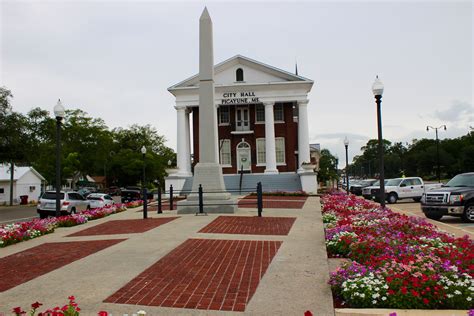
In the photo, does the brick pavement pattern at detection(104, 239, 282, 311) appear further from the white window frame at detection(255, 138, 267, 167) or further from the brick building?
the white window frame at detection(255, 138, 267, 167)

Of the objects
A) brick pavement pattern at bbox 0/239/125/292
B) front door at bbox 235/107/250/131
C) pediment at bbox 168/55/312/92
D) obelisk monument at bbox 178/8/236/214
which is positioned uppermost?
Result: pediment at bbox 168/55/312/92

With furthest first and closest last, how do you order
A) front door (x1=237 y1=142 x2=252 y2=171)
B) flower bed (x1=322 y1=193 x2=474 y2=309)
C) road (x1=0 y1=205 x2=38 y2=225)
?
front door (x1=237 y1=142 x2=252 y2=171), road (x1=0 y1=205 x2=38 y2=225), flower bed (x1=322 y1=193 x2=474 y2=309)

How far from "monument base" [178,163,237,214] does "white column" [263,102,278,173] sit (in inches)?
875

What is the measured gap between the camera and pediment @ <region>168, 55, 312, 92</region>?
39625 millimetres

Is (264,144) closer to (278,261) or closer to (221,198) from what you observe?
(221,198)

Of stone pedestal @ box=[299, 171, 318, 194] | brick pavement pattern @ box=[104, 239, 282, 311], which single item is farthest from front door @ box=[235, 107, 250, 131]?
brick pavement pattern @ box=[104, 239, 282, 311]

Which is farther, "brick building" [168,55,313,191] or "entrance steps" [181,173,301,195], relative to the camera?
"brick building" [168,55,313,191]

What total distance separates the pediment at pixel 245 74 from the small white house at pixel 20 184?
21753mm

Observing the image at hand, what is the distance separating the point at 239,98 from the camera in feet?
130

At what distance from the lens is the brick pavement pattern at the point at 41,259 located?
22.3ft

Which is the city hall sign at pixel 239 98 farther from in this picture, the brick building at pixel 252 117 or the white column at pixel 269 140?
the white column at pixel 269 140

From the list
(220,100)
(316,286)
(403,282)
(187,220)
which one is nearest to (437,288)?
(403,282)

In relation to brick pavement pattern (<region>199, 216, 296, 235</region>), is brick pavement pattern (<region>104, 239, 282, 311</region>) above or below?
below

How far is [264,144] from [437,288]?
3691 cm
